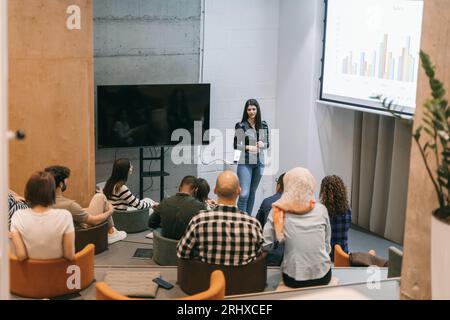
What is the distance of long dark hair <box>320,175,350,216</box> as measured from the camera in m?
5.00

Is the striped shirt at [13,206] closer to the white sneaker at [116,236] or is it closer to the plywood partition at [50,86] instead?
the white sneaker at [116,236]

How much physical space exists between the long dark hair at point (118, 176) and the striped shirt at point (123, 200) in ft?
0.14

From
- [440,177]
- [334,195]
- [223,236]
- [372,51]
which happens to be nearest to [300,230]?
[223,236]

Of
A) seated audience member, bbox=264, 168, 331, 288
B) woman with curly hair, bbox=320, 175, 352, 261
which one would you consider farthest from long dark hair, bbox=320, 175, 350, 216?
seated audience member, bbox=264, 168, 331, 288

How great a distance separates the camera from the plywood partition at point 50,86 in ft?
Answer: 19.2

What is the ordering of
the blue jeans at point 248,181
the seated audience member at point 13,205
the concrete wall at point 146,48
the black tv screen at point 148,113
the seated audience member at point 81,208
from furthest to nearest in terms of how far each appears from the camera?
the blue jeans at point 248,181 → the concrete wall at point 146,48 → the black tv screen at point 148,113 → the seated audience member at point 13,205 → the seated audience member at point 81,208

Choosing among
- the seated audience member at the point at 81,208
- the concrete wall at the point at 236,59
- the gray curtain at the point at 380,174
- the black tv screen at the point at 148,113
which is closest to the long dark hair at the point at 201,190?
the seated audience member at the point at 81,208

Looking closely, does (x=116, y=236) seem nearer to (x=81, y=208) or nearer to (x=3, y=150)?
(x=81, y=208)

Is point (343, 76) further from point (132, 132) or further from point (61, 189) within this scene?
point (61, 189)

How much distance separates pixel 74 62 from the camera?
608cm

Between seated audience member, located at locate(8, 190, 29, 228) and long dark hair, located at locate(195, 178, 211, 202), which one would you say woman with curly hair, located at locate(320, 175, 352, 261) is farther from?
seated audience member, located at locate(8, 190, 29, 228)

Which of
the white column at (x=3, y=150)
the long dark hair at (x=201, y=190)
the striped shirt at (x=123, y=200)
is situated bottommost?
the striped shirt at (x=123, y=200)

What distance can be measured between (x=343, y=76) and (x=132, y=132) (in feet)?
8.02

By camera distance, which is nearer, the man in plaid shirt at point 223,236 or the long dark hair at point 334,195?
the man in plaid shirt at point 223,236
